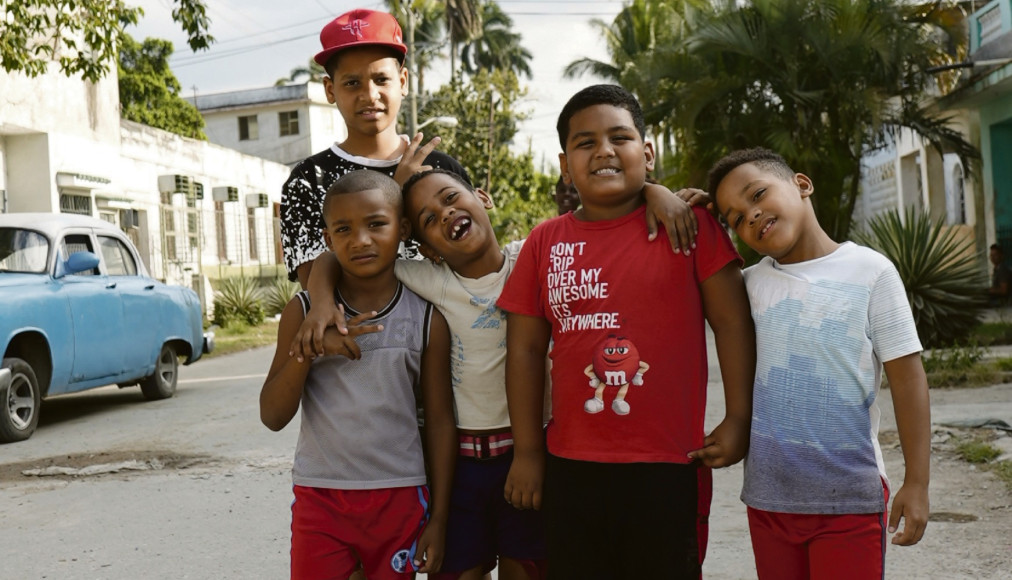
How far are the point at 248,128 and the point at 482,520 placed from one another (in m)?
35.3

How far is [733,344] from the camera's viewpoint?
257cm

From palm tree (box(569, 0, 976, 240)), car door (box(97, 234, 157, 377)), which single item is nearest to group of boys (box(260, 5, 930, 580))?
car door (box(97, 234, 157, 377))

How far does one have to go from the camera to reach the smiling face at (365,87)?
310 centimetres

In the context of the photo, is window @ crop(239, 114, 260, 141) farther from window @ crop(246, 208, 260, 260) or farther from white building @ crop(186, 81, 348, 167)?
window @ crop(246, 208, 260, 260)

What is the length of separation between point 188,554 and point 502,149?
1303 inches

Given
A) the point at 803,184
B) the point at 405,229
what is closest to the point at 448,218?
the point at 405,229

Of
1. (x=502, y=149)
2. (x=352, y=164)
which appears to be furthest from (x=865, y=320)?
(x=502, y=149)

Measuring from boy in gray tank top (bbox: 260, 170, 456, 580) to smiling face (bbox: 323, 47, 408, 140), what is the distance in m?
0.35

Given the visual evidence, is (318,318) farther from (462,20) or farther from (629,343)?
(462,20)

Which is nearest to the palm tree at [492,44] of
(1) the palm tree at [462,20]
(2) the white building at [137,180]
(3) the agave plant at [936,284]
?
(1) the palm tree at [462,20]

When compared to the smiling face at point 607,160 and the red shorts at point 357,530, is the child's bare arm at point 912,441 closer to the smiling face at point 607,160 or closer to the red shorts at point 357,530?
the smiling face at point 607,160

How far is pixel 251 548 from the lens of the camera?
4.68 meters

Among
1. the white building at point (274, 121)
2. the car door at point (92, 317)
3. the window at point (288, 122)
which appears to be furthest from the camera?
the window at point (288, 122)

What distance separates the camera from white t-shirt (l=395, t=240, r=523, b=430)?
278 cm
